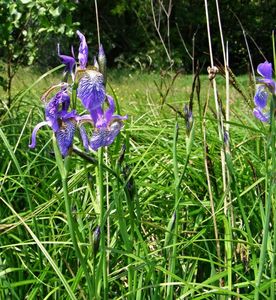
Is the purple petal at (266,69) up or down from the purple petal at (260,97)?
up

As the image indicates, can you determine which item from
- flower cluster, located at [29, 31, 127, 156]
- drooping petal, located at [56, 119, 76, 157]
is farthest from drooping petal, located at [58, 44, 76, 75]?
drooping petal, located at [56, 119, 76, 157]

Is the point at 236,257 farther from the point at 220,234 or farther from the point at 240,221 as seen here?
the point at 240,221

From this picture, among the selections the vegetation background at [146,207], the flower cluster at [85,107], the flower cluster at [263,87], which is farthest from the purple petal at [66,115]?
the flower cluster at [263,87]

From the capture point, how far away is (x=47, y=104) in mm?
1170

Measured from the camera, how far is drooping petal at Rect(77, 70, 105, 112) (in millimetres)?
1096

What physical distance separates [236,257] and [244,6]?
58.6ft

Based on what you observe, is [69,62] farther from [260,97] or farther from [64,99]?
[260,97]

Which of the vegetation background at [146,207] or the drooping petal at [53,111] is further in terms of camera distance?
the vegetation background at [146,207]

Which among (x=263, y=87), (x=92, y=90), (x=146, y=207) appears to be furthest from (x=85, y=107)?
(x=146, y=207)

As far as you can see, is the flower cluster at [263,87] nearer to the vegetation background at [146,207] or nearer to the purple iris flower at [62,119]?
the vegetation background at [146,207]

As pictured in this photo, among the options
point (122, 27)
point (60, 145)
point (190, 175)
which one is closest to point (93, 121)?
point (60, 145)

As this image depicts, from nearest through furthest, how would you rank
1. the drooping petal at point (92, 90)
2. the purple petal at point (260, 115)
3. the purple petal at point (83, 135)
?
the drooping petal at point (92, 90)
the purple petal at point (83, 135)
the purple petal at point (260, 115)

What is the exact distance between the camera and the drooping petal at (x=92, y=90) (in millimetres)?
1096

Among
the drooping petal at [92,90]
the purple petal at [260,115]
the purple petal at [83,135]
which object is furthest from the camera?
the purple petal at [260,115]
